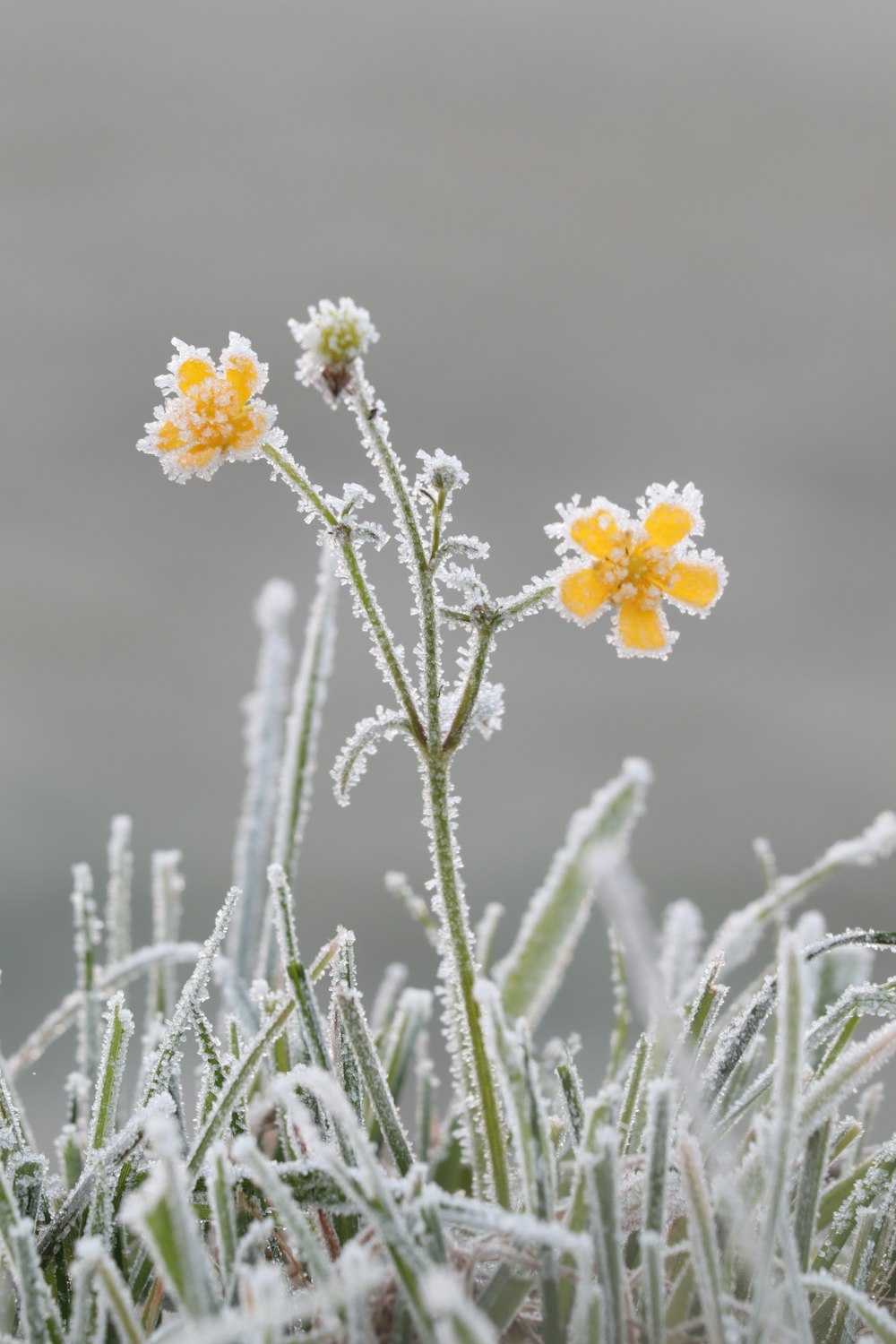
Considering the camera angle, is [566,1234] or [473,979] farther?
[473,979]

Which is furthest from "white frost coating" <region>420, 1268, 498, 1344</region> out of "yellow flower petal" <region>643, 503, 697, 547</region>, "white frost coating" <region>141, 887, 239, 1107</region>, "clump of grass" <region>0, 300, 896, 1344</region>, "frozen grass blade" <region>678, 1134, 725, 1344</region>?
"yellow flower petal" <region>643, 503, 697, 547</region>

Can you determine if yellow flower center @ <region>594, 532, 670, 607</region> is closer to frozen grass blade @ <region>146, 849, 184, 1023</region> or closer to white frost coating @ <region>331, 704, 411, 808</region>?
white frost coating @ <region>331, 704, 411, 808</region>

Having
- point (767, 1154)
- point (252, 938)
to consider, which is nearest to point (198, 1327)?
point (767, 1154)

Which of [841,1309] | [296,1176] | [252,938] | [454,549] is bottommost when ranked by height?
[841,1309]

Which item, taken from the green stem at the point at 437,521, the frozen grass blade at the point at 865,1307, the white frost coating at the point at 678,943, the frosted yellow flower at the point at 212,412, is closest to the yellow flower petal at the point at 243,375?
the frosted yellow flower at the point at 212,412

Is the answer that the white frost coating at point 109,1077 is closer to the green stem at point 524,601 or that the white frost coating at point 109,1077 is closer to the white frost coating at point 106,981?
the white frost coating at point 106,981

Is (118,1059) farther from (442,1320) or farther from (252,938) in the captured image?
(442,1320)

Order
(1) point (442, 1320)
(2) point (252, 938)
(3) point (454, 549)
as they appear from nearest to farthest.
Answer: (1) point (442, 1320)
(3) point (454, 549)
(2) point (252, 938)

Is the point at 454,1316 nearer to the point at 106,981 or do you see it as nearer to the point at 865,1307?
the point at 865,1307

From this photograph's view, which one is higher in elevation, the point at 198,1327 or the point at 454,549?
the point at 454,549
